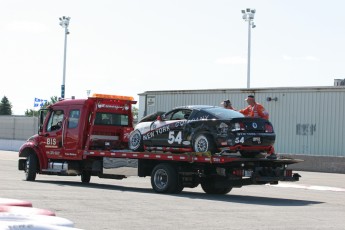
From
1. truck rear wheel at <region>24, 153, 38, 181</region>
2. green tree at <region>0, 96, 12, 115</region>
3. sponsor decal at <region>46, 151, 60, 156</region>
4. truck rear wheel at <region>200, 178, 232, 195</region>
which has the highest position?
green tree at <region>0, 96, 12, 115</region>

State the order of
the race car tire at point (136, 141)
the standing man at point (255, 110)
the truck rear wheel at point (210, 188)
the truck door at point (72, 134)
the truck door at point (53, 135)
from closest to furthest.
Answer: the truck rear wheel at point (210, 188), the standing man at point (255, 110), the race car tire at point (136, 141), the truck door at point (72, 134), the truck door at point (53, 135)

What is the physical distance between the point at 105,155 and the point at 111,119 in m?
1.60

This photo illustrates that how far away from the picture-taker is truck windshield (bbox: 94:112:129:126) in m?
19.5

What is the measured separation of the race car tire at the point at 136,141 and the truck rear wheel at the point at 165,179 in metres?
1.17

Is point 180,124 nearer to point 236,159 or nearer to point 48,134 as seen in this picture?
point 236,159

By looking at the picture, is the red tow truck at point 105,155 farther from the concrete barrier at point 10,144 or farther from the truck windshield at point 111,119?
the concrete barrier at point 10,144

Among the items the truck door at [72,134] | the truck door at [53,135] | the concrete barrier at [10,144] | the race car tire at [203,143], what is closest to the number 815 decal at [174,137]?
the race car tire at [203,143]

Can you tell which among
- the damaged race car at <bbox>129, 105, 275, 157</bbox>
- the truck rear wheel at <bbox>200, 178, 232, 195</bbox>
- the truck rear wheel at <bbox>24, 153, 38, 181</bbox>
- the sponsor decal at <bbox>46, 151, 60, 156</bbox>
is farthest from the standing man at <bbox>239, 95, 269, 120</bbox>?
the truck rear wheel at <bbox>24, 153, 38, 181</bbox>

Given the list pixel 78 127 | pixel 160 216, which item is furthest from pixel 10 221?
pixel 78 127

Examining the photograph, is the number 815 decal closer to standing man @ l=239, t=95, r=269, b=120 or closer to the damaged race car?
the damaged race car

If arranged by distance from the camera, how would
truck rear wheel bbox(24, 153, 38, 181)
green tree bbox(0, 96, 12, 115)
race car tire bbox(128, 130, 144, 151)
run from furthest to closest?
green tree bbox(0, 96, 12, 115) → truck rear wheel bbox(24, 153, 38, 181) → race car tire bbox(128, 130, 144, 151)

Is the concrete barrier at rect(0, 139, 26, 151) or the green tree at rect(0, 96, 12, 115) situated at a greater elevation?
the green tree at rect(0, 96, 12, 115)

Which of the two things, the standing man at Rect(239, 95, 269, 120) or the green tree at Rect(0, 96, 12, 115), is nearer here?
the standing man at Rect(239, 95, 269, 120)

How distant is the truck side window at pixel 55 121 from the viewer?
19.9m
